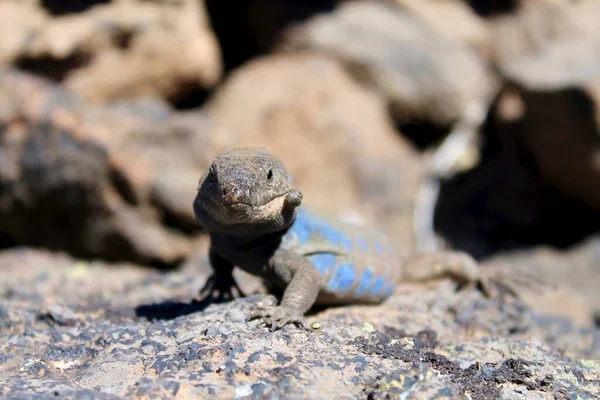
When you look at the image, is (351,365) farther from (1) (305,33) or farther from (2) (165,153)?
(1) (305,33)

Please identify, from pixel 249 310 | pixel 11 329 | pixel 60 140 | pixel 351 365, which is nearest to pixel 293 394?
pixel 351 365

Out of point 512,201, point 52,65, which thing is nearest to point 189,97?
point 52,65

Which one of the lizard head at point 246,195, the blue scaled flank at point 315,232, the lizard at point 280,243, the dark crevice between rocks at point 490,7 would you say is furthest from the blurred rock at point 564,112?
the lizard head at point 246,195

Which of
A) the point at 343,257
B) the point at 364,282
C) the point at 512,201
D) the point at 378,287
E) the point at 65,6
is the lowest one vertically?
the point at 512,201

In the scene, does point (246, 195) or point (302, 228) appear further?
point (302, 228)

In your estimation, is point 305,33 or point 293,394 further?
point 305,33

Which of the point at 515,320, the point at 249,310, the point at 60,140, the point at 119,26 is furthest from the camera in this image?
the point at 119,26

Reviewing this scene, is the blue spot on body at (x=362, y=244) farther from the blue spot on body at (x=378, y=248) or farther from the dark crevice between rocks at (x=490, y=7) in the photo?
the dark crevice between rocks at (x=490, y=7)

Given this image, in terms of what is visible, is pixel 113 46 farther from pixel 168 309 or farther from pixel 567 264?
pixel 567 264
